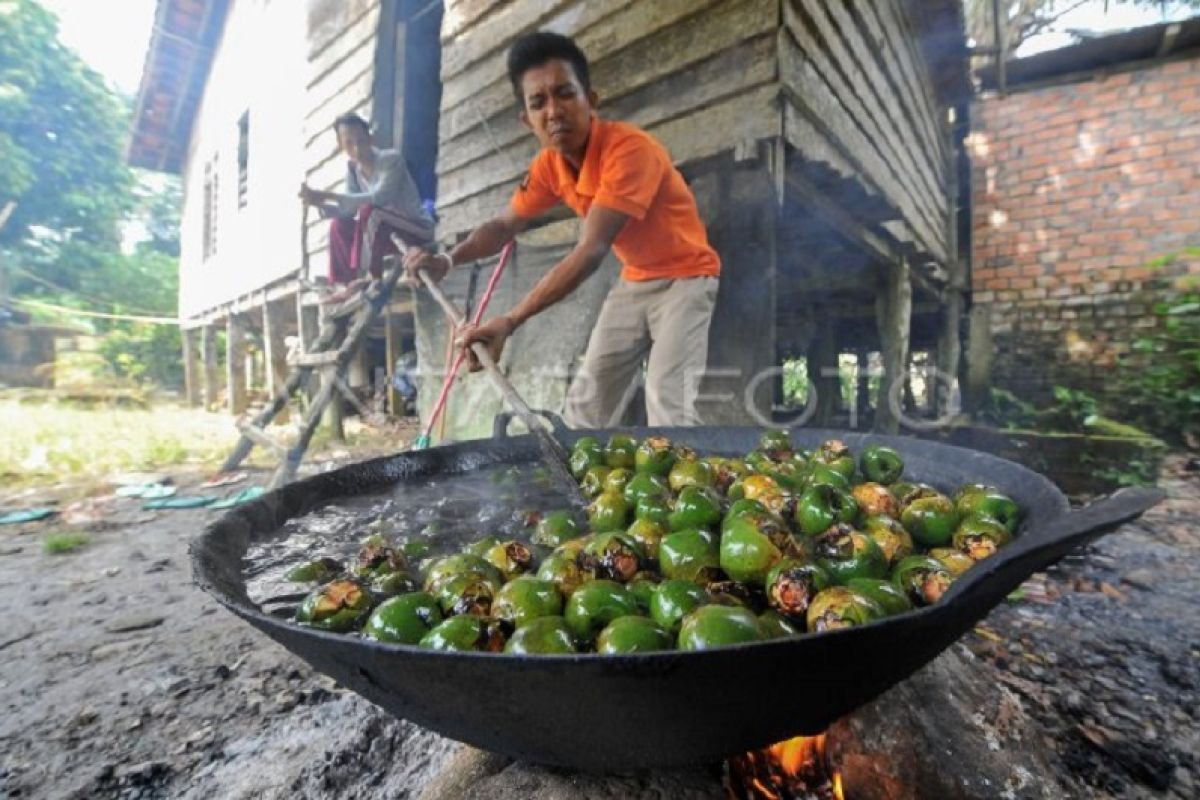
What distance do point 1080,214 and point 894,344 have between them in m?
4.16

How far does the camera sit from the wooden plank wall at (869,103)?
432 cm

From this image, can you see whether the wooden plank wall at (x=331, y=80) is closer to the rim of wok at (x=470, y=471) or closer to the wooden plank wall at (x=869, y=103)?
the wooden plank wall at (x=869, y=103)

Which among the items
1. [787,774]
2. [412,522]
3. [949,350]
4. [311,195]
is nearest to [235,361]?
[311,195]

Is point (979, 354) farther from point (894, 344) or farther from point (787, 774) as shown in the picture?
point (787, 774)

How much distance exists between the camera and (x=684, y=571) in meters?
1.56

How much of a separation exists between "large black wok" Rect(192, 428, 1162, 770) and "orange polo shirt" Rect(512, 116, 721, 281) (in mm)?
2972

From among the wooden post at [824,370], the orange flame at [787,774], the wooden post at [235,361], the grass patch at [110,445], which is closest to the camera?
the orange flame at [787,774]

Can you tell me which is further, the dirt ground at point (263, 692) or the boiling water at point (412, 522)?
the dirt ground at point (263, 692)

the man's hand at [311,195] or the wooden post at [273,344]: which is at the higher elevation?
the man's hand at [311,195]

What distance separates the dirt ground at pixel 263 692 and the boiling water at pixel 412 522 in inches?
25.8

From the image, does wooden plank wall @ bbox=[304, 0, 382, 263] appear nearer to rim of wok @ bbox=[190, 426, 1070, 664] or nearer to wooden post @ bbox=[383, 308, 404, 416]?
wooden post @ bbox=[383, 308, 404, 416]

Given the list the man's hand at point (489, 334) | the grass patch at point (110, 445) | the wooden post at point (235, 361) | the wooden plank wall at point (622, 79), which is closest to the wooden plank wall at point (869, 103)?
the wooden plank wall at point (622, 79)

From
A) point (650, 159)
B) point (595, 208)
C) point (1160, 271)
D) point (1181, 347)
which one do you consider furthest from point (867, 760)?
point (1160, 271)

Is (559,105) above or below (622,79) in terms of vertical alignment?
below
